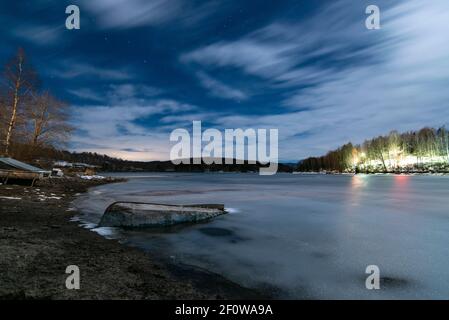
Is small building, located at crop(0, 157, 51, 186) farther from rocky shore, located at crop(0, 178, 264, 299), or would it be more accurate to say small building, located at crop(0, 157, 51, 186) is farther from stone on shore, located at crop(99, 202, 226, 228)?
rocky shore, located at crop(0, 178, 264, 299)

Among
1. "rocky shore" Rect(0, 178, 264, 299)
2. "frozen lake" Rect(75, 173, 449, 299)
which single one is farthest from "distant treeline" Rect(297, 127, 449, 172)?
"rocky shore" Rect(0, 178, 264, 299)

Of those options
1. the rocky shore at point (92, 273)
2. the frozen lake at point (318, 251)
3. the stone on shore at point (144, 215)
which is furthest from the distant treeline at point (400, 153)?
the rocky shore at point (92, 273)

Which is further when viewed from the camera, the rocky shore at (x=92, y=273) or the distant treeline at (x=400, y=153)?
the distant treeline at (x=400, y=153)

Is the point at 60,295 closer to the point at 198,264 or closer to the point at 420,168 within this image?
the point at 198,264

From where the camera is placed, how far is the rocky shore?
4227 millimetres

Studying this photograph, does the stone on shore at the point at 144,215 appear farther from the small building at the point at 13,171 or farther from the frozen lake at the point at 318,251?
the small building at the point at 13,171

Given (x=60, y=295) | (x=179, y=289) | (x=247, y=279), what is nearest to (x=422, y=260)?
(x=247, y=279)

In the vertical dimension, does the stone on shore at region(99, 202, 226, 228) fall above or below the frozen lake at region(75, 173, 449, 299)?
above

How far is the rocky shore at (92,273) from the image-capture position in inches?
166

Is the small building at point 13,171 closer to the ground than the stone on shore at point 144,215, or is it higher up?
higher up

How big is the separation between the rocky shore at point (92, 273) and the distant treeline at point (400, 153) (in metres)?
110

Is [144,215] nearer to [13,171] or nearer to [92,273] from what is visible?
[92,273]

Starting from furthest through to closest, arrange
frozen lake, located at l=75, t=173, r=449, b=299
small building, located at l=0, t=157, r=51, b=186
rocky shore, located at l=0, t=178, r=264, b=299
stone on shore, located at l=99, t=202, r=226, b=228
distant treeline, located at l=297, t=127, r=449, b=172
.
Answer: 1. distant treeline, located at l=297, t=127, r=449, b=172
2. small building, located at l=0, t=157, r=51, b=186
3. stone on shore, located at l=99, t=202, r=226, b=228
4. frozen lake, located at l=75, t=173, r=449, b=299
5. rocky shore, located at l=0, t=178, r=264, b=299

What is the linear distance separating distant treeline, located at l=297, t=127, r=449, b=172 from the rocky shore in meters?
110
